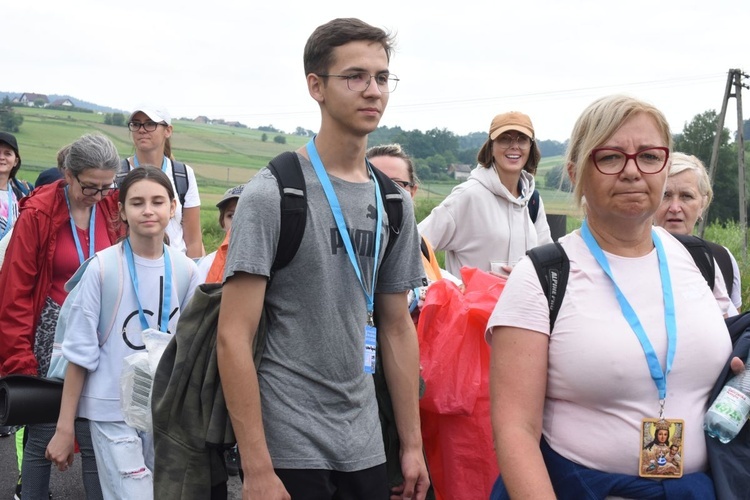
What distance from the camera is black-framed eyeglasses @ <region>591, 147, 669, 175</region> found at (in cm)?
242

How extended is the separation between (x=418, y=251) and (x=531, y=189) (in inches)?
93.1

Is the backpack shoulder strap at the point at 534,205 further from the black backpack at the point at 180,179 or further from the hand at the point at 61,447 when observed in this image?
the hand at the point at 61,447

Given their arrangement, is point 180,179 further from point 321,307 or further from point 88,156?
point 321,307

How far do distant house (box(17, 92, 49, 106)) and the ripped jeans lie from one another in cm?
3409

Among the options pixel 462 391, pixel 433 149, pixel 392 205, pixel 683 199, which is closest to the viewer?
pixel 392 205

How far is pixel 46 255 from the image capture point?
4750 millimetres

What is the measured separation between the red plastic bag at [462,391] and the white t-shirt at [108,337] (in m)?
1.20

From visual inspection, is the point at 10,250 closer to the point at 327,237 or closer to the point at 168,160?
the point at 168,160

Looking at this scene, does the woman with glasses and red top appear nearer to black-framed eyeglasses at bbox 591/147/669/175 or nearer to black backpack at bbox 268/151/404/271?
black backpack at bbox 268/151/404/271

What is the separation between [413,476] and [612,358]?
3.67ft

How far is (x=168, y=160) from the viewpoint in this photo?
626 centimetres

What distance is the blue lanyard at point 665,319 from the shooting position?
89.6 inches

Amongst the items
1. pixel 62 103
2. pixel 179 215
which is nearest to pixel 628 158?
pixel 179 215

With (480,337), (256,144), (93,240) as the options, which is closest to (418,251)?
(480,337)
